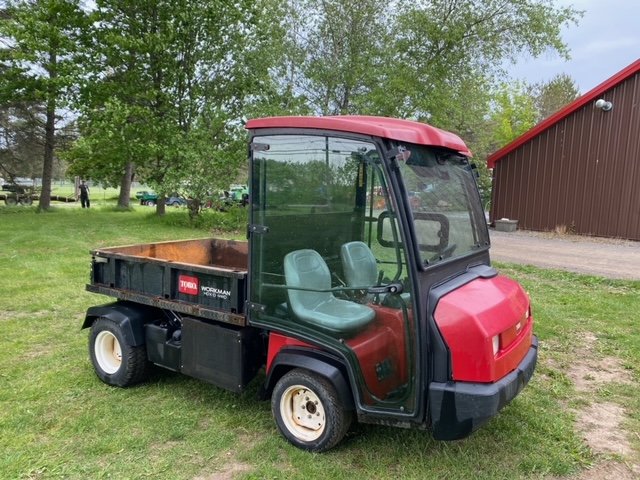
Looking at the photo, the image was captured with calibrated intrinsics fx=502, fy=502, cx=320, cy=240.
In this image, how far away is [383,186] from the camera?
2828 millimetres

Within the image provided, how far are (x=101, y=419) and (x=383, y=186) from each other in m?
2.53

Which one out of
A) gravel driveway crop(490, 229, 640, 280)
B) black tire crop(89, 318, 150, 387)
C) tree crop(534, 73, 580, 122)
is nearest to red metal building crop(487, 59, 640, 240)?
gravel driveway crop(490, 229, 640, 280)

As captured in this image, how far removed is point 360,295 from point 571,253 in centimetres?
1042

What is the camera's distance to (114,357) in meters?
4.21

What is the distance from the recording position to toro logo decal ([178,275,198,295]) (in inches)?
144

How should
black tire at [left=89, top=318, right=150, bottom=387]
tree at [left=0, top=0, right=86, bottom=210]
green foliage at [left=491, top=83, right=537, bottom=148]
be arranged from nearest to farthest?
black tire at [left=89, top=318, right=150, bottom=387] < tree at [left=0, top=0, right=86, bottom=210] < green foliage at [left=491, top=83, right=537, bottom=148]

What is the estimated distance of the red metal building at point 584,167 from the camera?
14469mm

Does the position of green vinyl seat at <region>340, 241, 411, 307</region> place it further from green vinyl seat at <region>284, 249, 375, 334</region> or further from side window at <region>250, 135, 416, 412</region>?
green vinyl seat at <region>284, 249, 375, 334</region>

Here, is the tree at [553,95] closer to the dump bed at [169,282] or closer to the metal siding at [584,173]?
the metal siding at [584,173]

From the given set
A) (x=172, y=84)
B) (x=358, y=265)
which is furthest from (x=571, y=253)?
(x=172, y=84)

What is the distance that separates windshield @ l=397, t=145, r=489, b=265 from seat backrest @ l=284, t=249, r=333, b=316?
26.8 inches

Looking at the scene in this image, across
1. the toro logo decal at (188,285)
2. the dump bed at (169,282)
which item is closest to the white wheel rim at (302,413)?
the dump bed at (169,282)

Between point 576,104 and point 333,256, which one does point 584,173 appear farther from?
point 333,256

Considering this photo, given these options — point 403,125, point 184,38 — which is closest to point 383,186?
point 403,125
